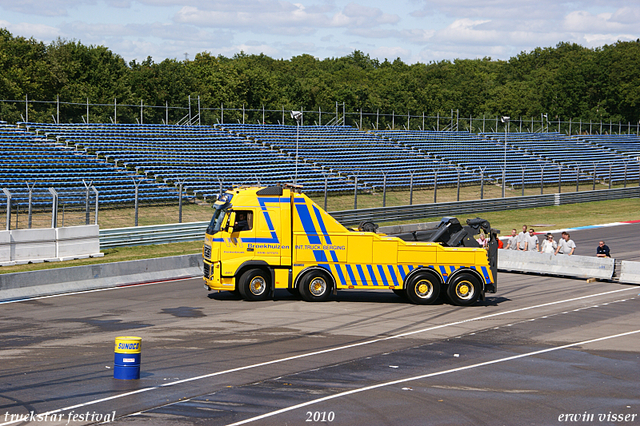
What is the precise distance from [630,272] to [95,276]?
1618 centimetres

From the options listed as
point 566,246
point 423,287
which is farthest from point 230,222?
point 566,246

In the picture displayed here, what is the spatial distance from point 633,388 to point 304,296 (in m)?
9.37

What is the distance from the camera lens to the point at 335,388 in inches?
420

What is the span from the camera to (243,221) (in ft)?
62.3

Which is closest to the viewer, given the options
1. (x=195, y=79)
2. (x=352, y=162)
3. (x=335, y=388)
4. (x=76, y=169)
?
(x=335, y=388)

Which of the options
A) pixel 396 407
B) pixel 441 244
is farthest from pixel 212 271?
pixel 396 407

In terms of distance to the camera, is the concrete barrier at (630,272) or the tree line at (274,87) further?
the tree line at (274,87)

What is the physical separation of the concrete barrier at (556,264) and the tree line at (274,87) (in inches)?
1208

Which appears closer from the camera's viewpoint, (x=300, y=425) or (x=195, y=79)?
(x=300, y=425)

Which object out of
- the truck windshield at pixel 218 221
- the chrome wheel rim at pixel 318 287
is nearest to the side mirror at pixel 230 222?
the truck windshield at pixel 218 221

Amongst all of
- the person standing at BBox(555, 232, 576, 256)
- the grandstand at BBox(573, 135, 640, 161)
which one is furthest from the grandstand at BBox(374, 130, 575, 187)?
the person standing at BBox(555, 232, 576, 256)

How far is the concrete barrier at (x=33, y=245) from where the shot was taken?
74.2 ft

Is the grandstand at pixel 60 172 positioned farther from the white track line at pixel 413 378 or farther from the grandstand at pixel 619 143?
the grandstand at pixel 619 143

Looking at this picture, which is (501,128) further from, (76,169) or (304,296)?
(304,296)
